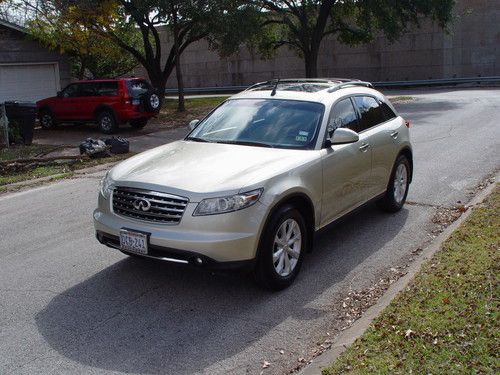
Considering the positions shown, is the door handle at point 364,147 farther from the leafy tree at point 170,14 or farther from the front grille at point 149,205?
the leafy tree at point 170,14

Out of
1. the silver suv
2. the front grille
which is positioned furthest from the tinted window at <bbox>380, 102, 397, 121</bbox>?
the front grille

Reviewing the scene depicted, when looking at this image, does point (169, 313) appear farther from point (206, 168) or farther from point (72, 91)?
point (72, 91)

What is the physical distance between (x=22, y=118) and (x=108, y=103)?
3.10 m

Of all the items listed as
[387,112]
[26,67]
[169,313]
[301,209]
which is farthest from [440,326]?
[26,67]

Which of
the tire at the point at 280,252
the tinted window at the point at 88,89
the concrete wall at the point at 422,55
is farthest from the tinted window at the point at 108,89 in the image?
the concrete wall at the point at 422,55

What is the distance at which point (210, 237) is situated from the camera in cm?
466

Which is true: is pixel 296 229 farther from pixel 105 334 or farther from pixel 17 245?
pixel 17 245

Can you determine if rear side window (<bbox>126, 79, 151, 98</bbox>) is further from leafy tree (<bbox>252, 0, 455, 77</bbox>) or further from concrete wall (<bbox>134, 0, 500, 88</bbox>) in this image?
concrete wall (<bbox>134, 0, 500, 88</bbox>)

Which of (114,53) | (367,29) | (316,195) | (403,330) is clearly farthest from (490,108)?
(403,330)

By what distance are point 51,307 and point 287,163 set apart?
93.6 inches

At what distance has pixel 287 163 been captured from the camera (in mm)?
5297

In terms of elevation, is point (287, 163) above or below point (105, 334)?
above

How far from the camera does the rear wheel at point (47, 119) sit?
1981cm

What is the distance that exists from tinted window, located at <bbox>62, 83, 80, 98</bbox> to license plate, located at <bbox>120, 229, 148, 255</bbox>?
15183 mm
